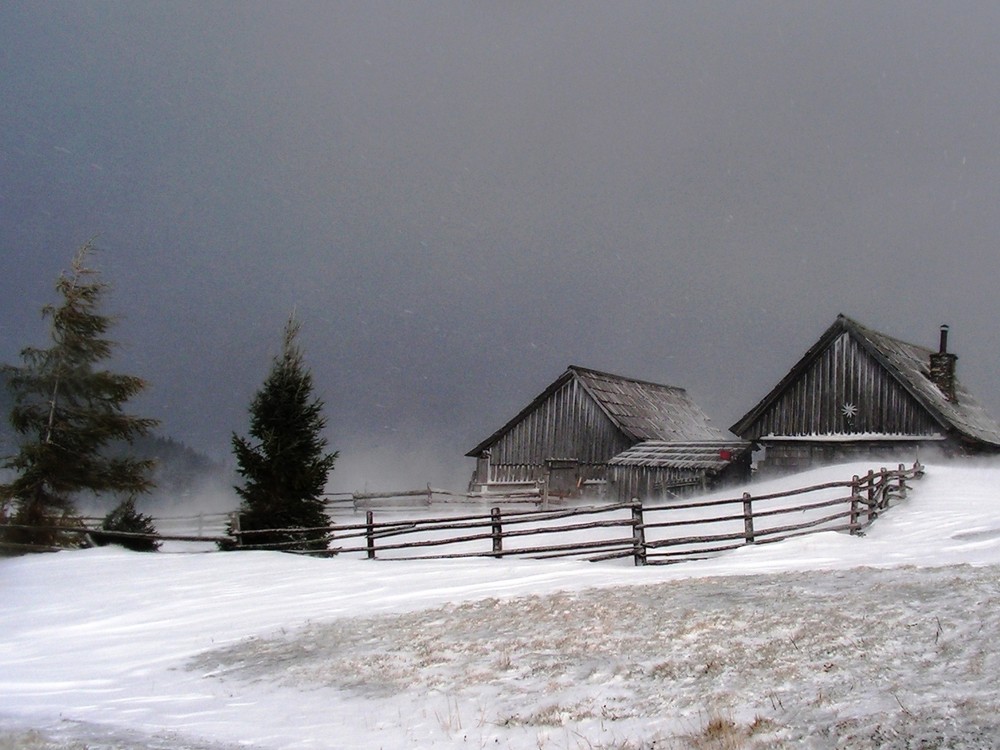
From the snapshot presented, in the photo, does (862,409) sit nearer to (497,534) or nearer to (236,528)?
(497,534)

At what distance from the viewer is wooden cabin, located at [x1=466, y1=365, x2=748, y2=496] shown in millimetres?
33000

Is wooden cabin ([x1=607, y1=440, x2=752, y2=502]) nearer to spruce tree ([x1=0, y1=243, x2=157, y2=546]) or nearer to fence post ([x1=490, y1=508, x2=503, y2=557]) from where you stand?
fence post ([x1=490, y1=508, x2=503, y2=557])

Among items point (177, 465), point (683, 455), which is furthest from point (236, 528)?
point (177, 465)

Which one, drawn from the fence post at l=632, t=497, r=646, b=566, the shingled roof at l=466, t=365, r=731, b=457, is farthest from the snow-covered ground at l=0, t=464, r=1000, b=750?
the shingled roof at l=466, t=365, r=731, b=457

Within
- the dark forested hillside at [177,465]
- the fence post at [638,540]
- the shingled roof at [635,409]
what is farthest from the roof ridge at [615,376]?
the dark forested hillside at [177,465]

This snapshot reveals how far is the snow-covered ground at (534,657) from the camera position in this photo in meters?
6.02

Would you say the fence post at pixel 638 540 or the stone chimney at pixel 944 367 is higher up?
the stone chimney at pixel 944 367

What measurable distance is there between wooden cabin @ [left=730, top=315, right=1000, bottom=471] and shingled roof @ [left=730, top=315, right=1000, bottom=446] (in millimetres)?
35

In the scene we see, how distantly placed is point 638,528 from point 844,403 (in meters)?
15.6

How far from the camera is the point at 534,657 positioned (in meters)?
8.05

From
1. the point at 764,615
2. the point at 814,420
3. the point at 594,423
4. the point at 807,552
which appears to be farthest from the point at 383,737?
the point at 594,423

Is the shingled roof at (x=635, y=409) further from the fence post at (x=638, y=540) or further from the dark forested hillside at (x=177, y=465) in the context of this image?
the dark forested hillside at (x=177, y=465)

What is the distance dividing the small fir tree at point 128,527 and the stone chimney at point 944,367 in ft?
86.6

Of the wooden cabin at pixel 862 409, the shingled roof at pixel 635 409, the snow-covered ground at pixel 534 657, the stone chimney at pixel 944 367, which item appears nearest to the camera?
the snow-covered ground at pixel 534 657
